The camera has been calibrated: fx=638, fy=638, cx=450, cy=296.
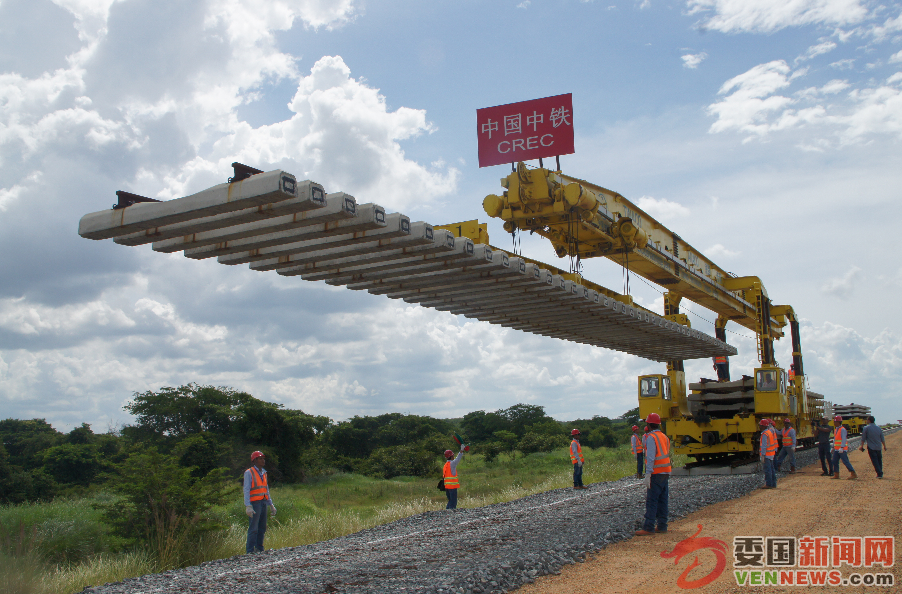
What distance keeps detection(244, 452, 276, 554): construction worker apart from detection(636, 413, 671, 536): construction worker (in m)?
5.76

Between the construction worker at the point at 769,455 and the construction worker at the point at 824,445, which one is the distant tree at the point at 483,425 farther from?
the construction worker at the point at 769,455

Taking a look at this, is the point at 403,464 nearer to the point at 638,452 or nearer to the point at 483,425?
the point at 638,452

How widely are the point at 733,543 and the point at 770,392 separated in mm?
9479

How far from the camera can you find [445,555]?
25.3 ft

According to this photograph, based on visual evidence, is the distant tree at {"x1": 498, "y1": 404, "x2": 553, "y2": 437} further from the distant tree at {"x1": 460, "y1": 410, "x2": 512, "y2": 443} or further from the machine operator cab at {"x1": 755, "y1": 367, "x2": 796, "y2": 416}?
the machine operator cab at {"x1": 755, "y1": 367, "x2": 796, "y2": 416}

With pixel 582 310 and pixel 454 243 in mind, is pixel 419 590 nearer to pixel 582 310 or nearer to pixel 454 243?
pixel 454 243

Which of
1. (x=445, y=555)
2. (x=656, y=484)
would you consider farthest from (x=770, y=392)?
(x=445, y=555)

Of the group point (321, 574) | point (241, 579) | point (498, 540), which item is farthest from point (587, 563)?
point (241, 579)

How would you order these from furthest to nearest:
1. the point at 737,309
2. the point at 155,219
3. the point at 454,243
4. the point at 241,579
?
1. the point at 737,309
2. the point at 454,243
3. the point at 241,579
4. the point at 155,219

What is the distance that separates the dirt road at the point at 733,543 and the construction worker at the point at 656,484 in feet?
0.69

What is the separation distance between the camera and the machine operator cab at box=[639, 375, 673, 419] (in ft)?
54.0

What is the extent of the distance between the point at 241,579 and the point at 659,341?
1161 cm

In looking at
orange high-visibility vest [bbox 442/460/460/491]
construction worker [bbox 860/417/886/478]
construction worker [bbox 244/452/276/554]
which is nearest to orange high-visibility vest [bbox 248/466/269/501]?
construction worker [bbox 244/452/276/554]

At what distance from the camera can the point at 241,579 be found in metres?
7.40
